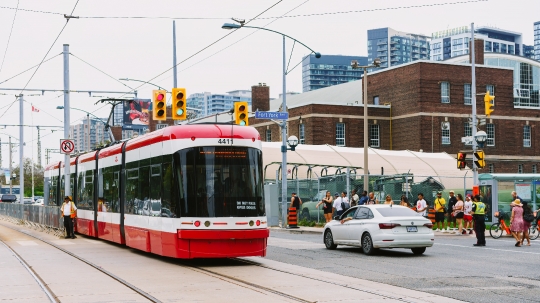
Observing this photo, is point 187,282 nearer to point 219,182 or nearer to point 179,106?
point 219,182

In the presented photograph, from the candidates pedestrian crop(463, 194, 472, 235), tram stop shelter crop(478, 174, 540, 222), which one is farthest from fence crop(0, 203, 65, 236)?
tram stop shelter crop(478, 174, 540, 222)

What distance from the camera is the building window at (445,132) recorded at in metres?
67.6

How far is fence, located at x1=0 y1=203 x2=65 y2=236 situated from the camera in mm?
30538

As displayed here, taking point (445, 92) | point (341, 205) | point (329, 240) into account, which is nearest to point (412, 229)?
point (329, 240)

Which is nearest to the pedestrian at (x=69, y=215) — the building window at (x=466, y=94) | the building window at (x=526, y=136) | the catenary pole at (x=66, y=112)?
the catenary pole at (x=66, y=112)

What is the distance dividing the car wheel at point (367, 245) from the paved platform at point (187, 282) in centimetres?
332

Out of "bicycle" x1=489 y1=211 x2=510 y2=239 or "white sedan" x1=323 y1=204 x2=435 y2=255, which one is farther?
"bicycle" x1=489 y1=211 x2=510 y2=239

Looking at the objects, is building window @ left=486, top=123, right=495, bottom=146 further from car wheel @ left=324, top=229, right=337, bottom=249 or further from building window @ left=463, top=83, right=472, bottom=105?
car wheel @ left=324, top=229, right=337, bottom=249

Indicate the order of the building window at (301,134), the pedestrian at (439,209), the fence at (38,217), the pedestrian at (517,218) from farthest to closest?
the building window at (301,134) → the pedestrian at (439,209) → the fence at (38,217) → the pedestrian at (517,218)

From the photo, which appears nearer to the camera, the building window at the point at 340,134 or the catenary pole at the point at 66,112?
the catenary pole at the point at 66,112

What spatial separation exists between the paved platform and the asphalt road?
767 mm

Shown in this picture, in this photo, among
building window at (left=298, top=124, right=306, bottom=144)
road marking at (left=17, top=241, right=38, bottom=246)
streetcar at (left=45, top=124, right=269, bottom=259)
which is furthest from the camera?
building window at (left=298, top=124, right=306, bottom=144)

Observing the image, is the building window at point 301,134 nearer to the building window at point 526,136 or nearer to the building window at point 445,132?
the building window at point 445,132

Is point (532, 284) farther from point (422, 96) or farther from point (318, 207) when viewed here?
point (422, 96)
